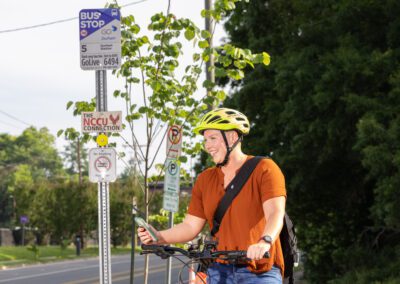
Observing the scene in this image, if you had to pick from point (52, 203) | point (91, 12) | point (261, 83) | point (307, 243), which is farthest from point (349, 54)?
point (52, 203)

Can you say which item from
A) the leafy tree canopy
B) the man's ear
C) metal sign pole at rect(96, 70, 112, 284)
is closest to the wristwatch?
the man's ear

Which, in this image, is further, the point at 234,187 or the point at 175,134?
the point at 175,134

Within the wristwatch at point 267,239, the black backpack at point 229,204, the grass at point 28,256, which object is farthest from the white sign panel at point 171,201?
the grass at point 28,256

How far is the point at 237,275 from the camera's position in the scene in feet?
15.7

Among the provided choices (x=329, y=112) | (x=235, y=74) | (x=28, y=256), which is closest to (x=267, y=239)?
(x=235, y=74)

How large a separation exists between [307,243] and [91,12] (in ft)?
44.3

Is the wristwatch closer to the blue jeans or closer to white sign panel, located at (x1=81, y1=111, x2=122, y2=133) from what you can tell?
the blue jeans

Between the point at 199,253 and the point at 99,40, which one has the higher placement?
the point at 99,40

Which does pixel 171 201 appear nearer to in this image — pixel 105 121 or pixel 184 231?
pixel 105 121

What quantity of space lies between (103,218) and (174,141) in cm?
318

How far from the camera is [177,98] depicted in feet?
35.7

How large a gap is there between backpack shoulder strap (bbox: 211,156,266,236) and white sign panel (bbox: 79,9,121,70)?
350cm

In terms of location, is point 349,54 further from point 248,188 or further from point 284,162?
point 248,188

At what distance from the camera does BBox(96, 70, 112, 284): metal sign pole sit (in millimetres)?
8055
